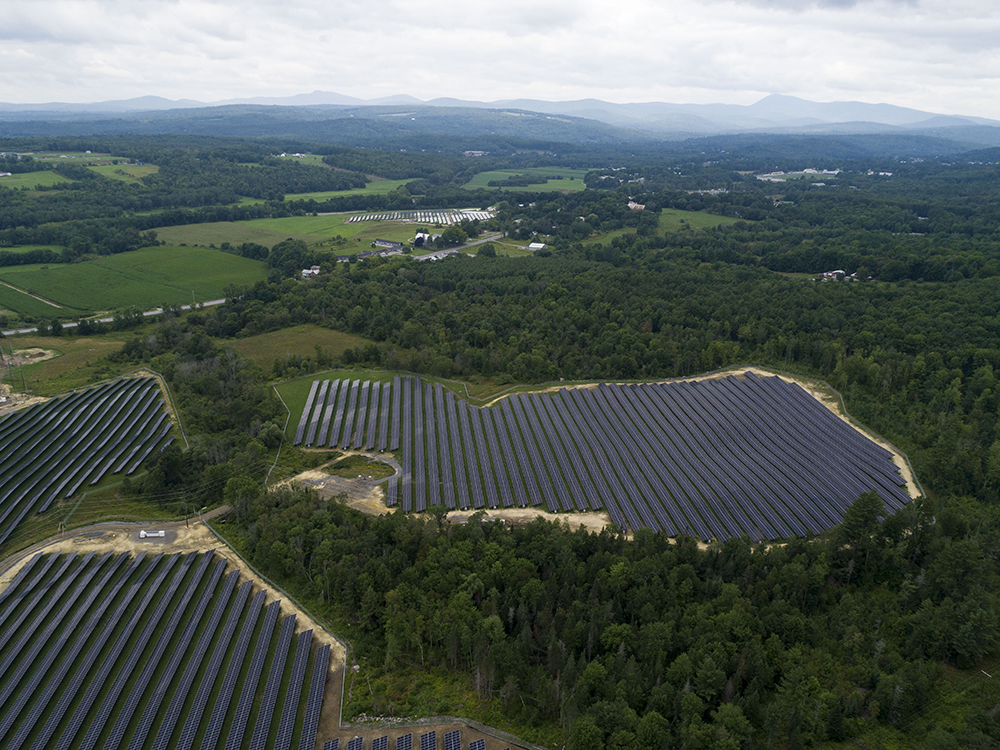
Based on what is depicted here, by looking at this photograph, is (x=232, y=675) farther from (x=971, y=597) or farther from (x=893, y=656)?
(x=971, y=597)

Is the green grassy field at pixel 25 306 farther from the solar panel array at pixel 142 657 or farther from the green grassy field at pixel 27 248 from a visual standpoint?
the solar panel array at pixel 142 657

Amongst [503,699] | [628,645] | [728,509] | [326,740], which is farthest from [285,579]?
[728,509]

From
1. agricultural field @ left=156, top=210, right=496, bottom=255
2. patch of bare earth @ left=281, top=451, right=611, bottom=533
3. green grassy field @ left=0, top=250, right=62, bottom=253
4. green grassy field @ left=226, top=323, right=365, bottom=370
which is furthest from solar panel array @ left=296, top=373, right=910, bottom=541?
green grassy field @ left=0, top=250, right=62, bottom=253

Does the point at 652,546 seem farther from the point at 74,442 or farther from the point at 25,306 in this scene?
the point at 25,306

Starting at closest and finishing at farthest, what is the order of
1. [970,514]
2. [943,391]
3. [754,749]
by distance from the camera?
[754,749]
[970,514]
[943,391]

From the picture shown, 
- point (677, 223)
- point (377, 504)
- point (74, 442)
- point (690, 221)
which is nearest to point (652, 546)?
point (377, 504)

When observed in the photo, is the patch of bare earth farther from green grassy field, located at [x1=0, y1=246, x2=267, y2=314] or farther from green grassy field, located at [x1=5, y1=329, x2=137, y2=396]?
green grassy field, located at [x1=0, y1=246, x2=267, y2=314]

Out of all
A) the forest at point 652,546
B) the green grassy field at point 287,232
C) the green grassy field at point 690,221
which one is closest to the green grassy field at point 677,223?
the green grassy field at point 690,221
